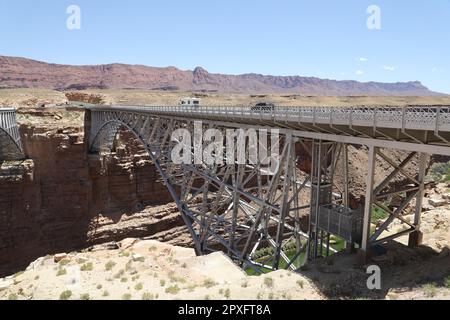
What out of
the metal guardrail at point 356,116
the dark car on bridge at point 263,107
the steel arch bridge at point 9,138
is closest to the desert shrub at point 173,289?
the metal guardrail at point 356,116

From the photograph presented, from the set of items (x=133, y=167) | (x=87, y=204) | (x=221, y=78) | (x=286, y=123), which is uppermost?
(x=221, y=78)

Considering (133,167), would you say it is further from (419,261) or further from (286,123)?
(419,261)

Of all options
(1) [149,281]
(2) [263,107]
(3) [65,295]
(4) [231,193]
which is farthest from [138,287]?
(2) [263,107]

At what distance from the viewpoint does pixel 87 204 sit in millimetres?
35094

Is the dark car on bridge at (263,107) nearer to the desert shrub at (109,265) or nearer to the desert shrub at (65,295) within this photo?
the desert shrub at (109,265)

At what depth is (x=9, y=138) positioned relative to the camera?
108 feet

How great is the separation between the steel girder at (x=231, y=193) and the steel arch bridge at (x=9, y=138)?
21.4ft

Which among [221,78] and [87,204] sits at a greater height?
[221,78]

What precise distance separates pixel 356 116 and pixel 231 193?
944 cm

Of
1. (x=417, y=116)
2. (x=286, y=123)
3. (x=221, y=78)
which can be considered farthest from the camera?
(x=221, y=78)

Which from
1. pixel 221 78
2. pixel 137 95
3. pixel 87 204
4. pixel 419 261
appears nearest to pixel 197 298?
pixel 419 261

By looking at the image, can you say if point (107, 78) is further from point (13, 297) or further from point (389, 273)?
point (389, 273)
